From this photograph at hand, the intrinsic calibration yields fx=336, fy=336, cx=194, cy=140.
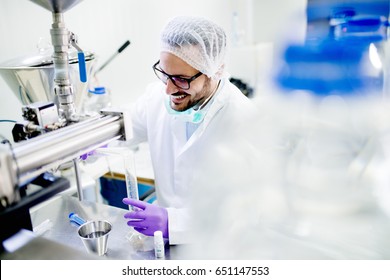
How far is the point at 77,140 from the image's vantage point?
646 mm

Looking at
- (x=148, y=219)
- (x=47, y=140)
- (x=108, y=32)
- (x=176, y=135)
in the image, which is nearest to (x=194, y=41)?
(x=176, y=135)

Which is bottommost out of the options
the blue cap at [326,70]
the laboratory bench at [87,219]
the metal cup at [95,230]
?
the laboratory bench at [87,219]

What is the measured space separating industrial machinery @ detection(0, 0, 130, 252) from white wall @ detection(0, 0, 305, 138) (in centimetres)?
45

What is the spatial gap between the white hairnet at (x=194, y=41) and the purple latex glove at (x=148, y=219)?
1.76 ft

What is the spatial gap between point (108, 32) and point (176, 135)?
0.95 metres

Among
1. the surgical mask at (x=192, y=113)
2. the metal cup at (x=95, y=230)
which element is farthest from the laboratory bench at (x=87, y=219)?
the surgical mask at (x=192, y=113)

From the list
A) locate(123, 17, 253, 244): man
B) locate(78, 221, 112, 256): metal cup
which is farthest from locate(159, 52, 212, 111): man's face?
locate(78, 221, 112, 256): metal cup

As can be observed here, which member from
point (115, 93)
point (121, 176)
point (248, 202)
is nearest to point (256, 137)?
point (248, 202)

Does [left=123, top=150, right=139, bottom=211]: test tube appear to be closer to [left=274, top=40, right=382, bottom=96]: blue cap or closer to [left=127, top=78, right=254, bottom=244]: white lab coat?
[left=127, top=78, right=254, bottom=244]: white lab coat

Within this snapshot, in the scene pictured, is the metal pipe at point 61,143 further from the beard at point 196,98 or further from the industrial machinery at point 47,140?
the beard at point 196,98

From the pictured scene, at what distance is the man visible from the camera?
3.94ft

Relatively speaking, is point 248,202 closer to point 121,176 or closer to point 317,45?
point 317,45

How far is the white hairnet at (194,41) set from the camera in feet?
3.94
